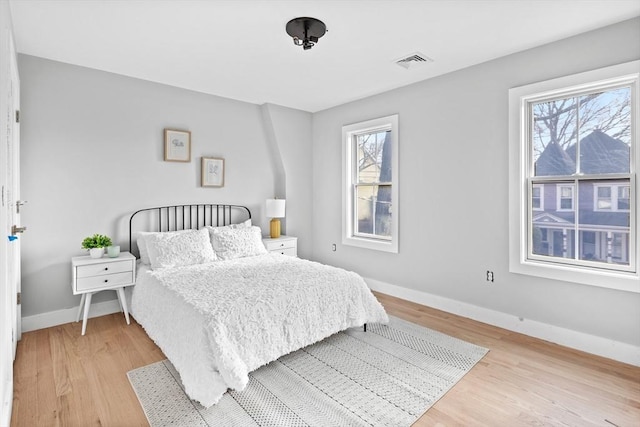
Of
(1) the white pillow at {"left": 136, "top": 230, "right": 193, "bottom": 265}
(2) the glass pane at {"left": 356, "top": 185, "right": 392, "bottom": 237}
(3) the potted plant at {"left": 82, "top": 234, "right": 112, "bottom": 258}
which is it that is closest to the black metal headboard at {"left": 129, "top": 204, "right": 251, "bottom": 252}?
(1) the white pillow at {"left": 136, "top": 230, "right": 193, "bottom": 265}

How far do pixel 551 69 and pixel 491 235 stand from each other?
149 centimetres

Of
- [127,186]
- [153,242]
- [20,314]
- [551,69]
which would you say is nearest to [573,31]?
[551,69]

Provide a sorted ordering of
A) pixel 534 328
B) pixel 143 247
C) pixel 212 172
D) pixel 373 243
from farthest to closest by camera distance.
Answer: pixel 373 243
pixel 212 172
pixel 143 247
pixel 534 328

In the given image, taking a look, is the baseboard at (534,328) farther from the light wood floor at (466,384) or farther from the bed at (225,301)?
the bed at (225,301)

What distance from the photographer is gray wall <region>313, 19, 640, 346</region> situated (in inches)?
106

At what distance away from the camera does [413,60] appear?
3.24 meters

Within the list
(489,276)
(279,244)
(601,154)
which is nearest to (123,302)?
(279,244)

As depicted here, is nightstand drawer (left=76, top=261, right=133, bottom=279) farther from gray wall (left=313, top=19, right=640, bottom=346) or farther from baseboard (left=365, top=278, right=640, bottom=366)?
baseboard (left=365, top=278, right=640, bottom=366)

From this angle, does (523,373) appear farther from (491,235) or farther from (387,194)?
(387,194)

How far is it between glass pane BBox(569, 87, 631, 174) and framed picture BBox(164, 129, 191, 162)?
383 centimetres

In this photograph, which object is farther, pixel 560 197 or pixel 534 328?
pixel 534 328

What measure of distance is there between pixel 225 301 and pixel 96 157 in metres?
2.27

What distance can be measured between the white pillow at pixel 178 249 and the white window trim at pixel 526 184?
9.71 ft

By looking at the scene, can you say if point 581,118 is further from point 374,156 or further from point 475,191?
point 374,156
